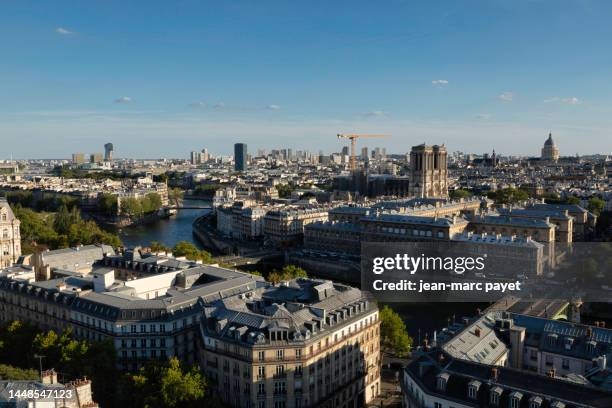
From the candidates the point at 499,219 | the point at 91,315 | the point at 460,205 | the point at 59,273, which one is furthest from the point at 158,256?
the point at 460,205

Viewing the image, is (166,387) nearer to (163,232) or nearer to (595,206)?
(163,232)

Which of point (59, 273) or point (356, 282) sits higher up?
point (59, 273)

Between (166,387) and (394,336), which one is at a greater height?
(166,387)

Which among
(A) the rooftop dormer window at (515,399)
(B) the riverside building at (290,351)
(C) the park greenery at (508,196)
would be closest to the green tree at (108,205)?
(C) the park greenery at (508,196)

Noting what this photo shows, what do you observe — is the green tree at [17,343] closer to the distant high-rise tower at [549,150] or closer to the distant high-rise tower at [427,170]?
the distant high-rise tower at [427,170]

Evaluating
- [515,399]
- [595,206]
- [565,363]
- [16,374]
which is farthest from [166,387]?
[595,206]

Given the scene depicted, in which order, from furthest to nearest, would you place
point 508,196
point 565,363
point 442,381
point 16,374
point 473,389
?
point 508,196 → point 565,363 → point 16,374 → point 442,381 → point 473,389

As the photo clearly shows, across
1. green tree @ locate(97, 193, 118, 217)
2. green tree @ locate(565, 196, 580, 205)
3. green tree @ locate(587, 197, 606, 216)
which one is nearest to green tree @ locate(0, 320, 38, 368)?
green tree @ locate(587, 197, 606, 216)

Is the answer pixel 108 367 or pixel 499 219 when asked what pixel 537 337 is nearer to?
pixel 108 367
